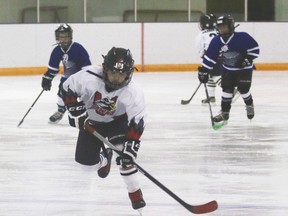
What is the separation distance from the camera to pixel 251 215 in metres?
4.54

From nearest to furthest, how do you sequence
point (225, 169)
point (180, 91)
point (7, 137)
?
point (225, 169), point (7, 137), point (180, 91)

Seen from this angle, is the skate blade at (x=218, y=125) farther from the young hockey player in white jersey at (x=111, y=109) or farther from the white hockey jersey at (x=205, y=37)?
the young hockey player in white jersey at (x=111, y=109)

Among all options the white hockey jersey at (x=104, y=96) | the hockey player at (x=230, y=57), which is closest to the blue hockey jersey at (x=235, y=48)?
the hockey player at (x=230, y=57)

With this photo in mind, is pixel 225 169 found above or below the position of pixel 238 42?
below

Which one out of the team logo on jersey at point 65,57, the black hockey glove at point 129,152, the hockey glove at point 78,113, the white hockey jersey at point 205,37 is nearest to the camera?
the black hockey glove at point 129,152

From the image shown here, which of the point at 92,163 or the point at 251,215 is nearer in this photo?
the point at 251,215

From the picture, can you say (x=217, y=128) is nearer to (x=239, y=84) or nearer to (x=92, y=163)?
(x=239, y=84)

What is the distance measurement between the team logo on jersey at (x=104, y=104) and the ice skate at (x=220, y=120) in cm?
322

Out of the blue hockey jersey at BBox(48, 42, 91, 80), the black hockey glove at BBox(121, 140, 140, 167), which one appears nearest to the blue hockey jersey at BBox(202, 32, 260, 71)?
the blue hockey jersey at BBox(48, 42, 91, 80)

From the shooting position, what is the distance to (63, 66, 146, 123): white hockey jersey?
4.50 m

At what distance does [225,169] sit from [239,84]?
2354mm

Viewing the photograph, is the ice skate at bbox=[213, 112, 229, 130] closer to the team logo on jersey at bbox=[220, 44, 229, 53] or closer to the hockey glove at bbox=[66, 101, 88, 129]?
the team logo on jersey at bbox=[220, 44, 229, 53]

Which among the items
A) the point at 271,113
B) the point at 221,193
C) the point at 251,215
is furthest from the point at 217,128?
the point at 251,215

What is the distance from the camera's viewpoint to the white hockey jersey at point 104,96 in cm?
450
